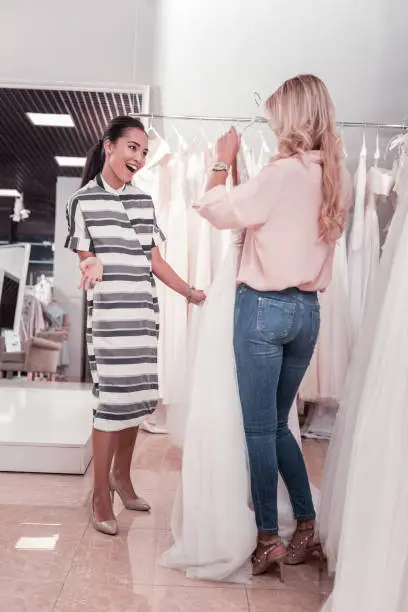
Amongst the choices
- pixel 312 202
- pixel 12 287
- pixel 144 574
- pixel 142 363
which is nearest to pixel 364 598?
pixel 144 574

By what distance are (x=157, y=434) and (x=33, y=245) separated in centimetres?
207

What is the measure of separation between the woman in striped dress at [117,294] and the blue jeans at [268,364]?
0.45 meters

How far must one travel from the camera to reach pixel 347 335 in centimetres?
348

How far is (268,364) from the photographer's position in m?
1.76

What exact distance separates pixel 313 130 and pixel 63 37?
9.67ft

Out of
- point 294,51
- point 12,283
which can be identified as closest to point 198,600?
point 294,51

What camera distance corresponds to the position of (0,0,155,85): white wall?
4.12 meters

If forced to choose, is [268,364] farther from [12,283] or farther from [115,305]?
[12,283]

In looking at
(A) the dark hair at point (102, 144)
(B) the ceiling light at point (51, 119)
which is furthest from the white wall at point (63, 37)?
(A) the dark hair at point (102, 144)

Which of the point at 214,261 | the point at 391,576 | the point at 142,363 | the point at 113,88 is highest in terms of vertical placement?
the point at 113,88

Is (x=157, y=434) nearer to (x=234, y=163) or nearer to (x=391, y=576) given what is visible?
(x=234, y=163)

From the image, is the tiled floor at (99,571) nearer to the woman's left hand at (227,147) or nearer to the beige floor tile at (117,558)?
the beige floor tile at (117,558)

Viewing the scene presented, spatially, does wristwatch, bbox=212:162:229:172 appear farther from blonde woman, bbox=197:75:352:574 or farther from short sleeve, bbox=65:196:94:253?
short sleeve, bbox=65:196:94:253

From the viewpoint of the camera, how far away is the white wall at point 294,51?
155 inches
